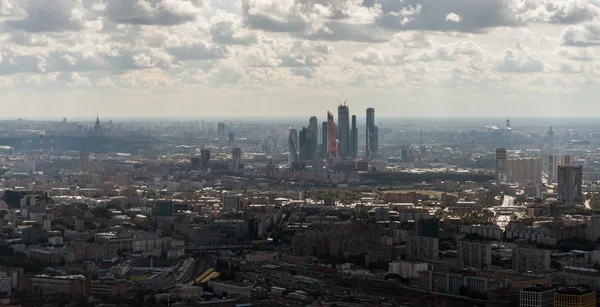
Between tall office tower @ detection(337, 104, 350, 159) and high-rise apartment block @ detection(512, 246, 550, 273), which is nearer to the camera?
high-rise apartment block @ detection(512, 246, 550, 273)

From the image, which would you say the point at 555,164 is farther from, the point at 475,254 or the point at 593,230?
the point at 475,254

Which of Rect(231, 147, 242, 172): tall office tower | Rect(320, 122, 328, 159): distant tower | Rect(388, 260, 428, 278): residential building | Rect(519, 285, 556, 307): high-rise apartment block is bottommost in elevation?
Rect(388, 260, 428, 278): residential building

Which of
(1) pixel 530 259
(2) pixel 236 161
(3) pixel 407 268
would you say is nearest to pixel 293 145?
(2) pixel 236 161

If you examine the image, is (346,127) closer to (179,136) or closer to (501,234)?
(179,136)

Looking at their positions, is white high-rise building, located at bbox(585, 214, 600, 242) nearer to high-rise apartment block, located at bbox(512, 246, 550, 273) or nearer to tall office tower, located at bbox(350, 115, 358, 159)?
high-rise apartment block, located at bbox(512, 246, 550, 273)

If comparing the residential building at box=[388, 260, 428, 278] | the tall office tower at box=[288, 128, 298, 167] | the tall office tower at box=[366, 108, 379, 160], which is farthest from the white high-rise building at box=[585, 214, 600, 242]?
the tall office tower at box=[366, 108, 379, 160]

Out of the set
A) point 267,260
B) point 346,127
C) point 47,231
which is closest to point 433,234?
A: point 267,260

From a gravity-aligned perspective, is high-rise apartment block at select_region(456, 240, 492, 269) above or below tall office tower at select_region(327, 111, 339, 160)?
below

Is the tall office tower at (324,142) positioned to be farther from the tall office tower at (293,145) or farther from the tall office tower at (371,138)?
the tall office tower at (371,138)
